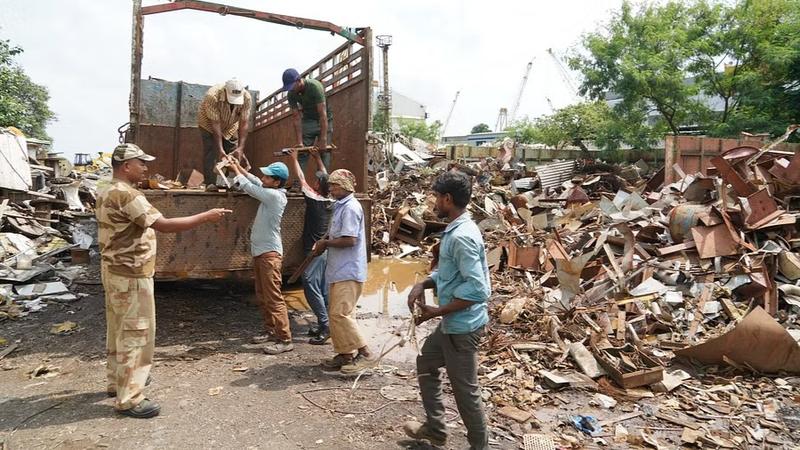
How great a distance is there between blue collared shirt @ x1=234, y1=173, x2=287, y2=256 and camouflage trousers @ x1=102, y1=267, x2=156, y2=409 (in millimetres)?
1084

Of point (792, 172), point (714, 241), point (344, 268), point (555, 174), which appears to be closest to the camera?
point (344, 268)

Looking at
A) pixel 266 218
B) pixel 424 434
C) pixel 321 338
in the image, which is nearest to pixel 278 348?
pixel 321 338

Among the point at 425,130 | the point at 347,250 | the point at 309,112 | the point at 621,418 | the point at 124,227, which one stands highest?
the point at 425,130

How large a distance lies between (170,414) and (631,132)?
15.5 meters

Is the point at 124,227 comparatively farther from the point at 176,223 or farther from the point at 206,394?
the point at 206,394

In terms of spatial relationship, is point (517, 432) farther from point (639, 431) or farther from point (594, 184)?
point (594, 184)

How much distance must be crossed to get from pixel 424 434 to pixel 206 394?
166 centimetres

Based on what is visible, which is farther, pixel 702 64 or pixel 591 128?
pixel 591 128

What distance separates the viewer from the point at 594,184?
12.1 meters

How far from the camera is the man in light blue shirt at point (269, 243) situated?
4.21 m

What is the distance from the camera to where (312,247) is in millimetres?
4828

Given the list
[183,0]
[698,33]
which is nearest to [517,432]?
[183,0]

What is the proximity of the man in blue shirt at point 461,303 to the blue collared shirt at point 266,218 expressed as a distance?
6.34 feet

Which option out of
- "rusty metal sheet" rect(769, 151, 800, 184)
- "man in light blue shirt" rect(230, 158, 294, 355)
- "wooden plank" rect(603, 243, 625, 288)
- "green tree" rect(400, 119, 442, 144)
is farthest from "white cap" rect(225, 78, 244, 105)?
"green tree" rect(400, 119, 442, 144)
